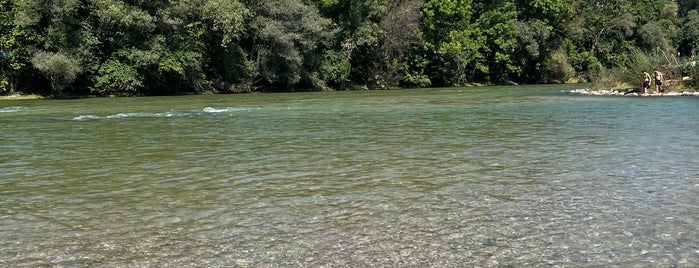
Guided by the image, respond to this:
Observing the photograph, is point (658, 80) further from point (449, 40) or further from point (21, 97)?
point (21, 97)

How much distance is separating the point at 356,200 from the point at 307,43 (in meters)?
46.6

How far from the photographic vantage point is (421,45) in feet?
217

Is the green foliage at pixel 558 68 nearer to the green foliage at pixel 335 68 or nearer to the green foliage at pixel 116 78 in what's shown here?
the green foliage at pixel 335 68

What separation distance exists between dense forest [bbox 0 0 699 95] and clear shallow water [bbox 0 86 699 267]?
2892cm

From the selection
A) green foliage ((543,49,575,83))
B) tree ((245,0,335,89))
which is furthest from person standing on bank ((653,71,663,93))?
green foliage ((543,49,575,83))

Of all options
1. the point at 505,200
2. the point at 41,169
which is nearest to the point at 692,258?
the point at 505,200

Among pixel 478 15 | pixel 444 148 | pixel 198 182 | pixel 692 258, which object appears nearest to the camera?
pixel 692 258

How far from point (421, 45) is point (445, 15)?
15.5 feet

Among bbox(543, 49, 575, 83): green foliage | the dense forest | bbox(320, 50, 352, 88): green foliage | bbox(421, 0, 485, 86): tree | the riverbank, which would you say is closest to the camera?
the riverbank

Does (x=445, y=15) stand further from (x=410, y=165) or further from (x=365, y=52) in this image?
(x=410, y=165)

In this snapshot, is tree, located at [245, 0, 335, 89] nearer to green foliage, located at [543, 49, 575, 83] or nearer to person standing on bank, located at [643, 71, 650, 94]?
person standing on bank, located at [643, 71, 650, 94]

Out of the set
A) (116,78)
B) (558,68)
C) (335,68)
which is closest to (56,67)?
(116,78)

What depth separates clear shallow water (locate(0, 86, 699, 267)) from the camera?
5.43 meters

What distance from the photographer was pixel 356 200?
7.53 m
